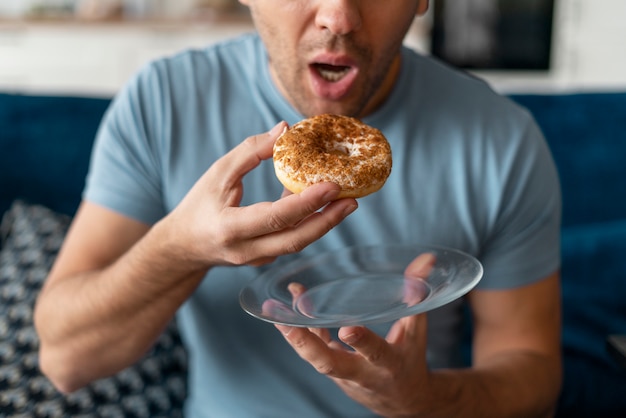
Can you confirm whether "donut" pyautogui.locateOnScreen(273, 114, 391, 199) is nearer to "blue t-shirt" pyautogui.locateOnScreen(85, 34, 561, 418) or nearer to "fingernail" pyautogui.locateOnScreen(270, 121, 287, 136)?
"fingernail" pyautogui.locateOnScreen(270, 121, 287, 136)

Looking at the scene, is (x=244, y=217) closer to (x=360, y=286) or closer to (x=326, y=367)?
(x=326, y=367)

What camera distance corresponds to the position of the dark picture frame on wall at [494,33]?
5074 mm

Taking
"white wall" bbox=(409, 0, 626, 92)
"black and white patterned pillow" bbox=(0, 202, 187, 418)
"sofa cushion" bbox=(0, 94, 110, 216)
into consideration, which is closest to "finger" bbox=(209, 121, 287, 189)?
"black and white patterned pillow" bbox=(0, 202, 187, 418)

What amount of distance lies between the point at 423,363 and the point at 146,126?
611 mm

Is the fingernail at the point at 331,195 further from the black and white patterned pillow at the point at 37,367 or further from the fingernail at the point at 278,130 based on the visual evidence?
the black and white patterned pillow at the point at 37,367

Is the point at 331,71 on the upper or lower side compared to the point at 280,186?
upper

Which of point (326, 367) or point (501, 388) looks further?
point (501, 388)

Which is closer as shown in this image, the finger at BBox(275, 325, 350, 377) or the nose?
the finger at BBox(275, 325, 350, 377)

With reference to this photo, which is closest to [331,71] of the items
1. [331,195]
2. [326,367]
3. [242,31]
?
[331,195]

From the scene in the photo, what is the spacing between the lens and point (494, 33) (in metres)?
5.14

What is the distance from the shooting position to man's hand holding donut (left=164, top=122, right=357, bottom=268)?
824 mm

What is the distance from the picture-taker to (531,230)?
1287 mm

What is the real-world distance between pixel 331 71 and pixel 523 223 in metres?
0.43

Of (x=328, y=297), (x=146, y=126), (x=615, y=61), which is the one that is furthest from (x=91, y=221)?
(x=615, y=61)
